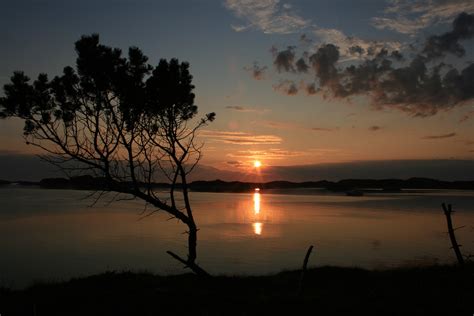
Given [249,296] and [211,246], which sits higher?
[249,296]

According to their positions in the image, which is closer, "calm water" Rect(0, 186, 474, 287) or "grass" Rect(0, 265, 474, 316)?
"grass" Rect(0, 265, 474, 316)

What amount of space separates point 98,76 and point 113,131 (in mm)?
2289

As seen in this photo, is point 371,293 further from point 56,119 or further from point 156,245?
point 156,245

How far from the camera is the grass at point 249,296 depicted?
15.1 metres

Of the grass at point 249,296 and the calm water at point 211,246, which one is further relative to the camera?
the calm water at point 211,246

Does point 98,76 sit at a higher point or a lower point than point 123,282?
higher

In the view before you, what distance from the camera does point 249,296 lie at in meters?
17.8

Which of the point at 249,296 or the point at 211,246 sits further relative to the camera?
the point at 211,246

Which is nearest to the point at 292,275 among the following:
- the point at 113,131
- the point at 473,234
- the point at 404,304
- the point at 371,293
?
the point at 371,293

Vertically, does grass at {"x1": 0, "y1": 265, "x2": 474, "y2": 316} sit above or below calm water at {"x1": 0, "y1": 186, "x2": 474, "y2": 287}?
above

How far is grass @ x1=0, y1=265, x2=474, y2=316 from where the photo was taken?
15.1 m

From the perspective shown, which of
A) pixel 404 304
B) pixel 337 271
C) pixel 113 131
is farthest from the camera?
pixel 337 271

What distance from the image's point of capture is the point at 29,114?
1658cm

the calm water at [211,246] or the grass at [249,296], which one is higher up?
the grass at [249,296]
